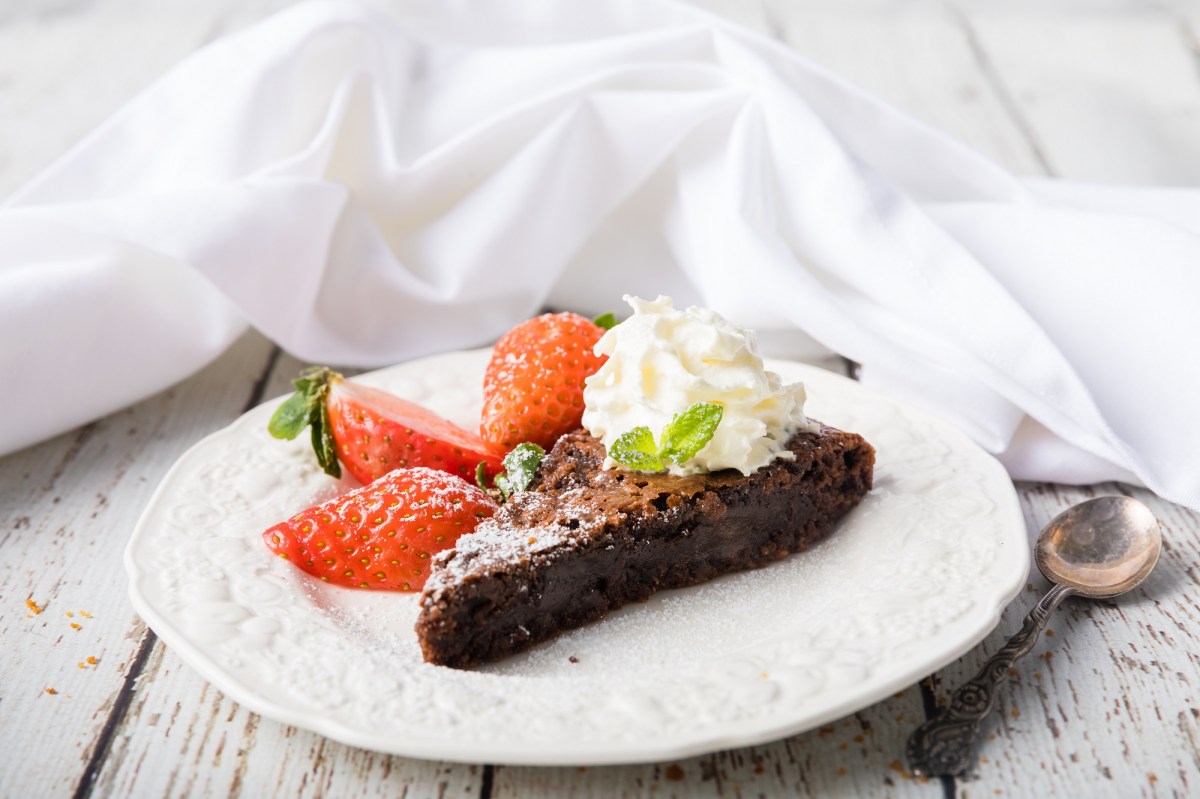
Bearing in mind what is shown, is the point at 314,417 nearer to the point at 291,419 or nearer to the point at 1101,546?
the point at 291,419

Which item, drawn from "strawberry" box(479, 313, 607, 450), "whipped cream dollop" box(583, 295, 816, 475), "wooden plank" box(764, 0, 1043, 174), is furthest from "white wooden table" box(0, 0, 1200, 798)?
"wooden plank" box(764, 0, 1043, 174)

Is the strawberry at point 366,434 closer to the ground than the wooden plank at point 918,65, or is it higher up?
higher up

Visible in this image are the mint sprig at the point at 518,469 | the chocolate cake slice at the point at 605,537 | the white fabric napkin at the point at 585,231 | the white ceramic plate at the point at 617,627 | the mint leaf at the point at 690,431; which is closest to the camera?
the white ceramic plate at the point at 617,627

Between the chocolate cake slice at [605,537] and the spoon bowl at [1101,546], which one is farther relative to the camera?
the spoon bowl at [1101,546]

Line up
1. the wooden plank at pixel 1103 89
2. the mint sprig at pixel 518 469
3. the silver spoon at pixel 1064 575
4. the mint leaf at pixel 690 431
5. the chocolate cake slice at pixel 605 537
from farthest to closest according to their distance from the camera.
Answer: the wooden plank at pixel 1103 89, the mint sprig at pixel 518 469, the mint leaf at pixel 690 431, the chocolate cake slice at pixel 605 537, the silver spoon at pixel 1064 575

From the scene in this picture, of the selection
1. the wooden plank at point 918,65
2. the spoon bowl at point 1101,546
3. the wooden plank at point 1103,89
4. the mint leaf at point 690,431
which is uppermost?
the mint leaf at point 690,431

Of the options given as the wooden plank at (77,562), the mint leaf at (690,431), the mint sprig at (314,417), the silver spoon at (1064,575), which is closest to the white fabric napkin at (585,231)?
the wooden plank at (77,562)

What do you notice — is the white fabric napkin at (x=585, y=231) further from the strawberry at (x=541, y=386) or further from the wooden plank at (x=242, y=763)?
the wooden plank at (x=242, y=763)

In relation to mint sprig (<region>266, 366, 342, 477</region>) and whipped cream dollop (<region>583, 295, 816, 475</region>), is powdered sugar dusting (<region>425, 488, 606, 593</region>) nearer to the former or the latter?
whipped cream dollop (<region>583, 295, 816, 475</region>)
